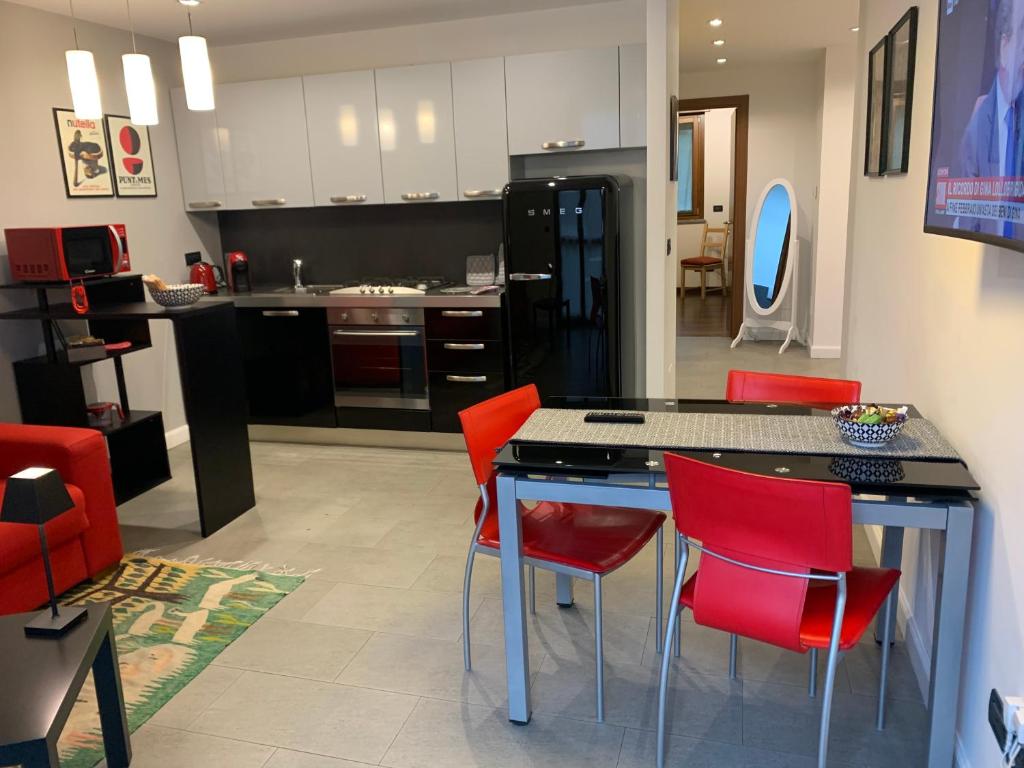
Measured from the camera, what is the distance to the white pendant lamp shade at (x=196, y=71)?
283 cm

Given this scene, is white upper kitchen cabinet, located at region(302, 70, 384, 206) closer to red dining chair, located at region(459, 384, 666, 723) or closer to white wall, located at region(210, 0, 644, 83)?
white wall, located at region(210, 0, 644, 83)

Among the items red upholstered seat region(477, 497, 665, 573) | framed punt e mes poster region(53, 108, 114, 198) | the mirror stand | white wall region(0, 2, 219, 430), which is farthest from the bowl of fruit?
the mirror stand

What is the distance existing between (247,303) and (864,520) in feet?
13.2

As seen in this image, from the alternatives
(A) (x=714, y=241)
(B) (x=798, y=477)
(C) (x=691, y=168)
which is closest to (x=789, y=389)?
(B) (x=798, y=477)

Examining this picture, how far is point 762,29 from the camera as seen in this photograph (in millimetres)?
5594

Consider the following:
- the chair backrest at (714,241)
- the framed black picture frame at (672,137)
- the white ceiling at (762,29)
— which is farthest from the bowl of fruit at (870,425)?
the chair backrest at (714,241)

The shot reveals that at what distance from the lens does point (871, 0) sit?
3.30m

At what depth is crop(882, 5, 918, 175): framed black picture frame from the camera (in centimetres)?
248

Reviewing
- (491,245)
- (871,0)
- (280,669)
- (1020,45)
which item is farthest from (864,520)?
(491,245)

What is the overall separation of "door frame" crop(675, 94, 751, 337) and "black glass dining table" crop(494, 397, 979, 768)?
540cm

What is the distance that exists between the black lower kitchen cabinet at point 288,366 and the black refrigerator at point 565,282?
1254 mm

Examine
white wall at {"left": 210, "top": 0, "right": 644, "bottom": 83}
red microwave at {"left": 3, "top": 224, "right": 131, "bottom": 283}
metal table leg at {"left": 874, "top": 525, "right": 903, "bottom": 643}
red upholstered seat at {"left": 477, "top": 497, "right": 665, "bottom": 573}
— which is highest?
white wall at {"left": 210, "top": 0, "right": 644, "bottom": 83}

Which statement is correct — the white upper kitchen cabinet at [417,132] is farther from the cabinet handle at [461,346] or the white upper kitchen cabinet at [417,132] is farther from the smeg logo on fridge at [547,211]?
the cabinet handle at [461,346]

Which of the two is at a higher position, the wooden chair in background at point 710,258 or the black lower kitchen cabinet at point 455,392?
the wooden chair in background at point 710,258
